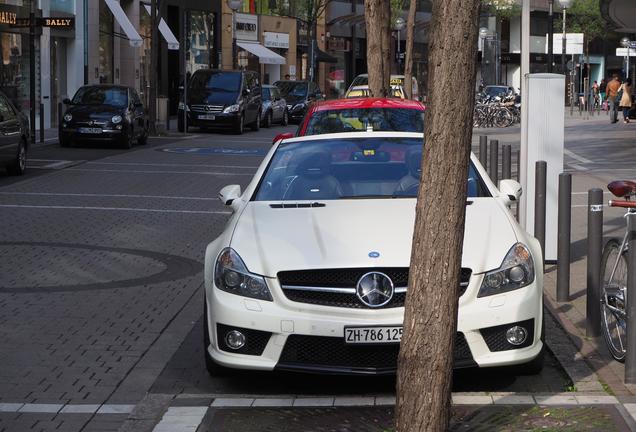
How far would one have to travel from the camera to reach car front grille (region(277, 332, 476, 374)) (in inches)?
266

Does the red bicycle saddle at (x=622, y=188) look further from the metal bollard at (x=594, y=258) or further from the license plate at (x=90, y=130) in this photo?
the license plate at (x=90, y=130)

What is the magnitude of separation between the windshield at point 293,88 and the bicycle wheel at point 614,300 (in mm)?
44952

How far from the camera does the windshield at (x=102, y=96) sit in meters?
31.6

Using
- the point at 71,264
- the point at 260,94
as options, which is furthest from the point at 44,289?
the point at 260,94

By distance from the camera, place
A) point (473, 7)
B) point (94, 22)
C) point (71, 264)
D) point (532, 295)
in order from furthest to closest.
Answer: point (94, 22) < point (71, 264) < point (532, 295) < point (473, 7)

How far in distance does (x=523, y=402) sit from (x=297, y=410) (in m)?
1.20

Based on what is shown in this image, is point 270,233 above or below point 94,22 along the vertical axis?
below

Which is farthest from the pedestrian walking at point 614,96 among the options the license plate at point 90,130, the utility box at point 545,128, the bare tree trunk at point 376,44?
the utility box at point 545,128

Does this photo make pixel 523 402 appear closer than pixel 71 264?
Yes

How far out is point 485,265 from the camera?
691cm

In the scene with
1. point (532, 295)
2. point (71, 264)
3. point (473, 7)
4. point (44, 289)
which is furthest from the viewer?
point (71, 264)

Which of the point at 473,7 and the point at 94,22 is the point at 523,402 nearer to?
the point at 473,7

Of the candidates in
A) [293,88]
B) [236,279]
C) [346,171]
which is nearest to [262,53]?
[293,88]

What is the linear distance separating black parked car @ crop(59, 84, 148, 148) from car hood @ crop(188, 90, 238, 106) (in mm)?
8382
